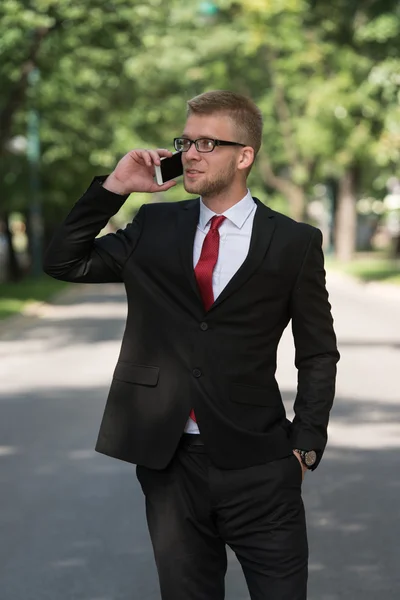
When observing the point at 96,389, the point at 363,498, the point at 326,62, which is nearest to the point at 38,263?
the point at 326,62

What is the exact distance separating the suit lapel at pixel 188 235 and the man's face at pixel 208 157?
11cm

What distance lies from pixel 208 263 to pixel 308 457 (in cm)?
60

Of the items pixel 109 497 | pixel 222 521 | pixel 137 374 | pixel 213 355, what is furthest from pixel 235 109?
pixel 109 497

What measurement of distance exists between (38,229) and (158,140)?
564 cm

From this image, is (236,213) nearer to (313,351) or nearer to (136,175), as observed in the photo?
(136,175)

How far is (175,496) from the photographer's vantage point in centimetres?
357

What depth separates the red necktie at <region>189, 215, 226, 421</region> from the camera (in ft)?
11.6

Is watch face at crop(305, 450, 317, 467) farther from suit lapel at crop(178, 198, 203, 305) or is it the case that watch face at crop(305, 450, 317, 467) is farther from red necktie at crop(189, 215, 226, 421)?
suit lapel at crop(178, 198, 203, 305)

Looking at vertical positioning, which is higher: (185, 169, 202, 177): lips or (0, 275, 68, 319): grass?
(185, 169, 202, 177): lips

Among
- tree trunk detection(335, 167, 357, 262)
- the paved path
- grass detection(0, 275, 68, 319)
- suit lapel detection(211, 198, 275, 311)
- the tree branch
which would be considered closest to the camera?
suit lapel detection(211, 198, 275, 311)

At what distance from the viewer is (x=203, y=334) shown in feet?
11.6

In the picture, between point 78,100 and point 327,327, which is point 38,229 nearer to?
point 78,100

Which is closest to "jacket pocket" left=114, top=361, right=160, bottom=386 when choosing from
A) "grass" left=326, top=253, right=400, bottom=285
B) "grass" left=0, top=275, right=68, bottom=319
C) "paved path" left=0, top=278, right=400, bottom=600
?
"paved path" left=0, top=278, right=400, bottom=600

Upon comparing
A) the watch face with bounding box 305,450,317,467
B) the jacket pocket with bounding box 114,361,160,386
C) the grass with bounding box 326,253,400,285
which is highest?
the jacket pocket with bounding box 114,361,160,386
